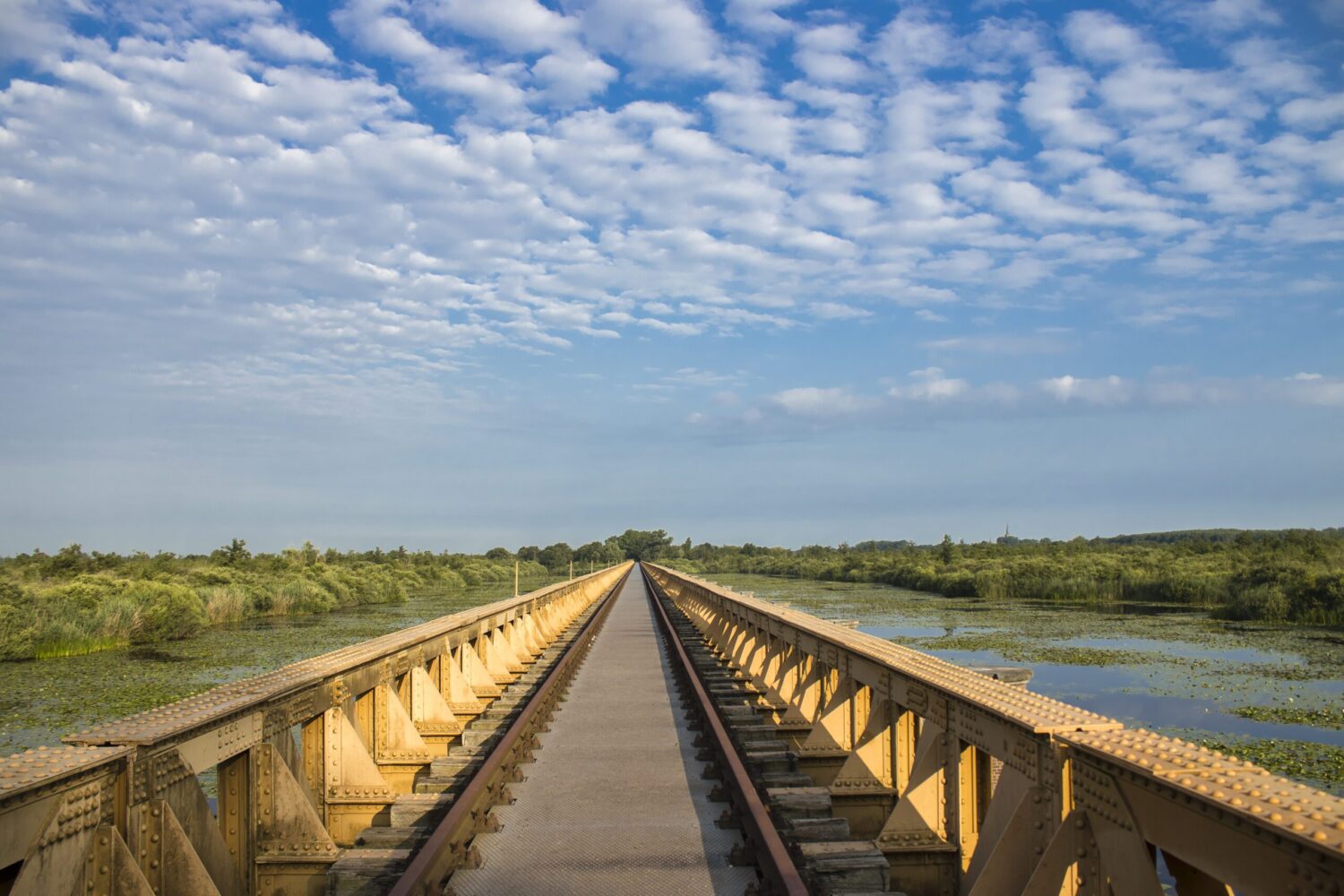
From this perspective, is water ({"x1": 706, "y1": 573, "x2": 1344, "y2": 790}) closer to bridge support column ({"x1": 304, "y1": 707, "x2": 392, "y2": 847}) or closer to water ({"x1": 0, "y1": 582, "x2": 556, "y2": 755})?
bridge support column ({"x1": 304, "y1": 707, "x2": 392, "y2": 847})

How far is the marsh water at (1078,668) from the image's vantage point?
512 inches

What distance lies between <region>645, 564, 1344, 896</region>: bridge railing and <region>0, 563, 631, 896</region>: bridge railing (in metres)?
3.16

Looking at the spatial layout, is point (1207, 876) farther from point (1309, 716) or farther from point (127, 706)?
point (127, 706)

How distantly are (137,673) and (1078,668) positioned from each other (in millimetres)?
19307

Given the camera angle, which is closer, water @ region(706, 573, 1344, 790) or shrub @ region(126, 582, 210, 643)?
water @ region(706, 573, 1344, 790)

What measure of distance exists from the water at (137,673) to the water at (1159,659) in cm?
1455

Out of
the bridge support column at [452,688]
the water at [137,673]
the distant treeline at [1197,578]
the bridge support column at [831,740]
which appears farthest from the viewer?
the distant treeline at [1197,578]

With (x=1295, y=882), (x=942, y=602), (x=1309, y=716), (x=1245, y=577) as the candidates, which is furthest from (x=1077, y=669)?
(x=942, y=602)

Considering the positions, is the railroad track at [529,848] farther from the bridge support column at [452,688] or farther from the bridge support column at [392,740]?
the bridge support column at [452,688]

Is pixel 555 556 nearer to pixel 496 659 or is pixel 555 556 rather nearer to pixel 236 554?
pixel 236 554

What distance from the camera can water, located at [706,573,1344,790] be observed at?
13.9 meters

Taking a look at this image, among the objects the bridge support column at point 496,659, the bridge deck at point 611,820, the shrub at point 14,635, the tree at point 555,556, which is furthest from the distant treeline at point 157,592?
the tree at point 555,556

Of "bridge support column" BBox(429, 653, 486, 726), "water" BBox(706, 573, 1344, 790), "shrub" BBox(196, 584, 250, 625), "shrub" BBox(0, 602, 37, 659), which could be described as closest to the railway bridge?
"bridge support column" BBox(429, 653, 486, 726)

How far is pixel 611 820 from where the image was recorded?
5824mm
